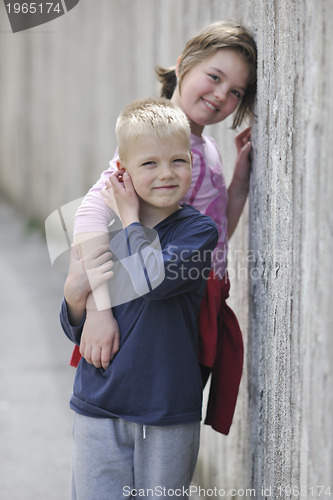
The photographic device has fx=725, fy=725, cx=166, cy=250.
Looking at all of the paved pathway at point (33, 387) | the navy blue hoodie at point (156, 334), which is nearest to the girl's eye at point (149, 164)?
the navy blue hoodie at point (156, 334)

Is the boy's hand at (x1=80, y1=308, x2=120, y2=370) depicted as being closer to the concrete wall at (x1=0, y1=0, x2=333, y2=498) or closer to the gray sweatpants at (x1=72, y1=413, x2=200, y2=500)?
the gray sweatpants at (x1=72, y1=413, x2=200, y2=500)

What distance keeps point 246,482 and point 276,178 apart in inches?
49.3

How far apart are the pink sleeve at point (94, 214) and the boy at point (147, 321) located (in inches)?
2.5

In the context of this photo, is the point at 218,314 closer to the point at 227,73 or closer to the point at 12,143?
the point at 227,73

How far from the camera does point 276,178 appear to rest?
196 centimetres

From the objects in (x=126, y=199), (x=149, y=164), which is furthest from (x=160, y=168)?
(x=126, y=199)

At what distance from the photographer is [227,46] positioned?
7.70 feet

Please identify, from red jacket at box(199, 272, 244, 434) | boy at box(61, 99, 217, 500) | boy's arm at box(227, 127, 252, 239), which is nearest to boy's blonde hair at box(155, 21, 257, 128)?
boy's arm at box(227, 127, 252, 239)

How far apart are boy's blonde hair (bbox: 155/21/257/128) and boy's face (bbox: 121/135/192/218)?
18.8 inches

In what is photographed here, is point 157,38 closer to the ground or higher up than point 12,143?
higher up

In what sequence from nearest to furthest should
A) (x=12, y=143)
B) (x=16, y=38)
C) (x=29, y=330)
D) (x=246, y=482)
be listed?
1. (x=246, y=482)
2. (x=29, y=330)
3. (x=16, y=38)
4. (x=12, y=143)

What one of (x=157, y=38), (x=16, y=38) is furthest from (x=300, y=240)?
(x=16, y=38)

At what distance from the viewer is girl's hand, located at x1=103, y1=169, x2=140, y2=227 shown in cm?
208

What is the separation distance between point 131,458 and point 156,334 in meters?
0.40
